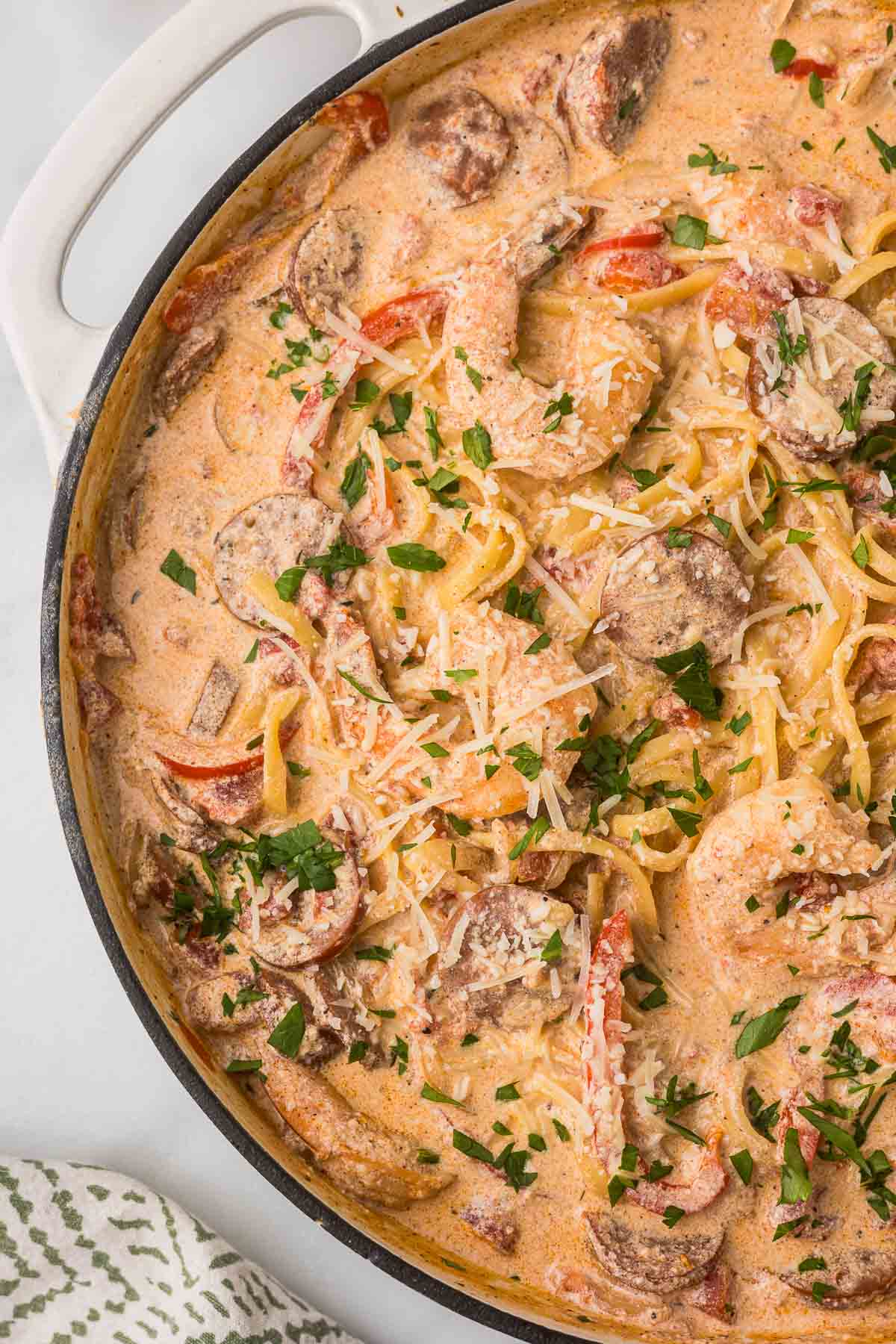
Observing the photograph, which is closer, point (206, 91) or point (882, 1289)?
point (882, 1289)

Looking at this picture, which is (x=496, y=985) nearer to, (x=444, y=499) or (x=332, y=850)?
(x=332, y=850)

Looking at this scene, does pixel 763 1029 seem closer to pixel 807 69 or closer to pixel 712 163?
pixel 712 163

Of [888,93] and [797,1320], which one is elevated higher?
[888,93]

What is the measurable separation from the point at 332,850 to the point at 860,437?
6.71 feet

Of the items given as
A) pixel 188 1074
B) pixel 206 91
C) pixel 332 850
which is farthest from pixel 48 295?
pixel 188 1074

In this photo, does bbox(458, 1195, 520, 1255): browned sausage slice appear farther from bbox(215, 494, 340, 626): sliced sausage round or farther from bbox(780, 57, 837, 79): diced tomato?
bbox(780, 57, 837, 79): diced tomato

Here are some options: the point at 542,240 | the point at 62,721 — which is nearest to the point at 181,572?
the point at 62,721

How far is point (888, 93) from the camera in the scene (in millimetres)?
4137

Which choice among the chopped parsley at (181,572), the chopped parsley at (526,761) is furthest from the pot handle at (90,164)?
the chopped parsley at (526,761)

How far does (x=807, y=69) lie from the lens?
4.16 meters

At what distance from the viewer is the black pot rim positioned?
13.2ft

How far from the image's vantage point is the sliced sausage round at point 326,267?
13.7ft

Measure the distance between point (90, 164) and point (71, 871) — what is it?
2.50m

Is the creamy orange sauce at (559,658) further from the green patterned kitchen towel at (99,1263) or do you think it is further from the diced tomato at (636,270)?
the green patterned kitchen towel at (99,1263)
